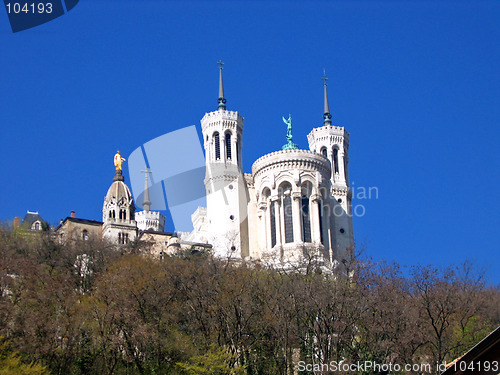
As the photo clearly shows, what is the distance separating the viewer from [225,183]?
278 feet

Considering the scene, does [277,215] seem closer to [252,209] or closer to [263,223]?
[263,223]

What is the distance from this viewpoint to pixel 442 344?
43.7 metres

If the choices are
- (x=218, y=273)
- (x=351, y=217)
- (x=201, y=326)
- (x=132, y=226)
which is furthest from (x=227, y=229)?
(x=201, y=326)

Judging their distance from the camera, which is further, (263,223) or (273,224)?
(263,223)

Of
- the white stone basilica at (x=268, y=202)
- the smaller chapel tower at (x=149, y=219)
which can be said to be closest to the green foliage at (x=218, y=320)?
the white stone basilica at (x=268, y=202)

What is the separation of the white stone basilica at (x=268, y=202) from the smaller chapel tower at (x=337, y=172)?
0.17 m

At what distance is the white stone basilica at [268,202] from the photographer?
7962 centimetres

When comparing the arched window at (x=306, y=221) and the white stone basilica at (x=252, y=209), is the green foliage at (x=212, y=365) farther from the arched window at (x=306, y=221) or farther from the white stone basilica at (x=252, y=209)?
the arched window at (x=306, y=221)

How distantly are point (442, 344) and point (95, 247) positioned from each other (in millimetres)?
30196

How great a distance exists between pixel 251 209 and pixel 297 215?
7184 mm

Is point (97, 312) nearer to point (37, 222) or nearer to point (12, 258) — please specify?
point (12, 258)

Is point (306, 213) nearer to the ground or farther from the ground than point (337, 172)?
nearer to the ground

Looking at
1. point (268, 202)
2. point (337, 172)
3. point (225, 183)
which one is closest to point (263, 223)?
point (268, 202)

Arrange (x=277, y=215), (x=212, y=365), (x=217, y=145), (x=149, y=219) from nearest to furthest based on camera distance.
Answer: (x=212, y=365)
(x=277, y=215)
(x=217, y=145)
(x=149, y=219)
